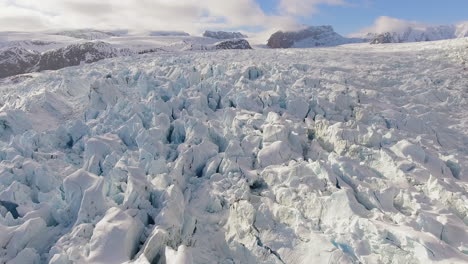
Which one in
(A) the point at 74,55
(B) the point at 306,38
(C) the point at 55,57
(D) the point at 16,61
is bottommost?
(D) the point at 16,61

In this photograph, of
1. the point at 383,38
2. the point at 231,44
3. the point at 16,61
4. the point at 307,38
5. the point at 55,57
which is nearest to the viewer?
the point at 55,57

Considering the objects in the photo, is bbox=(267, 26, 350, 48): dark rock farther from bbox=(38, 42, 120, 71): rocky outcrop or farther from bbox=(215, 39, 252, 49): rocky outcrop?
bbox=(38, 42, 120, 71): rocky outcrop

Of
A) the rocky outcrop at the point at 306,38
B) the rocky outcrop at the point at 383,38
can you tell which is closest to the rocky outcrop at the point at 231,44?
the rocky outcrop at the point at 306,38

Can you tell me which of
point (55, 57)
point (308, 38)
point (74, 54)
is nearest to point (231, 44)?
point (74, 54)

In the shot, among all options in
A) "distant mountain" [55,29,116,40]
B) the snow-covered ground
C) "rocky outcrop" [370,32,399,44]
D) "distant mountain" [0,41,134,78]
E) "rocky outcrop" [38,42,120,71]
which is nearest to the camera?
the snow-covered ground

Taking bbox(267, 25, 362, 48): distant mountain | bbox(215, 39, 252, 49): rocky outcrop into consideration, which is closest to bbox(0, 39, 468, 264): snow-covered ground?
bbox(215, 39, 252, 49): rocky outcrop

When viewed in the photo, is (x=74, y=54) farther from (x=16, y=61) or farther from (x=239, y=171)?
(x=239, y=171)

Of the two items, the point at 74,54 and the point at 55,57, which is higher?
the point at 74,54

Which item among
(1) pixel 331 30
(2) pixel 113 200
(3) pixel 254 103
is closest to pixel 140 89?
(3) pixel 254 103
